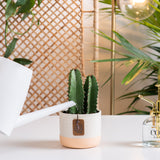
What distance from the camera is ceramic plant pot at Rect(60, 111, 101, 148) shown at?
29.9 inches

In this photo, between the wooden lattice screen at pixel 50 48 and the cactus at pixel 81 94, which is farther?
the wooden lattice screen at pixel 50 48

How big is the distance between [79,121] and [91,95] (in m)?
0.09

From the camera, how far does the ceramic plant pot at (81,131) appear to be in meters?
0.76

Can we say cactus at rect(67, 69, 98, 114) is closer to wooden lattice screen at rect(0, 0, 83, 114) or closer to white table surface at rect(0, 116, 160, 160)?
white table surface at rect(0, 116, 160, 160)

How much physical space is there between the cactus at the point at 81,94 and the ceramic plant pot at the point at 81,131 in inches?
1.7

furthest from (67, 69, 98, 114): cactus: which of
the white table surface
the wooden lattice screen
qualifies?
the wooden lattice screen

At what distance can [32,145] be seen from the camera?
804mm

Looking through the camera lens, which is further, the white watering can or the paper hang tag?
the paper hang tag

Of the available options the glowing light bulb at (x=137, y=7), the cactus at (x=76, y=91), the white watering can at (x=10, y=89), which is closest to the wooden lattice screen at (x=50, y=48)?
the glowing light bulb at (x=137, y=7)

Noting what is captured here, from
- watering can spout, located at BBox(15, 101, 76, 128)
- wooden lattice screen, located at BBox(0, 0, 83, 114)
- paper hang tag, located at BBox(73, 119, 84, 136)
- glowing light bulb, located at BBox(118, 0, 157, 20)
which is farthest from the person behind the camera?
wooden lattice screen, located at BBox(0, 0, 83, 114)

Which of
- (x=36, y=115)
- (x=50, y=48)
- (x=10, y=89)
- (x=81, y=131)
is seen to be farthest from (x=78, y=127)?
(x=50, y=48)

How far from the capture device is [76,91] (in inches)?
31.8

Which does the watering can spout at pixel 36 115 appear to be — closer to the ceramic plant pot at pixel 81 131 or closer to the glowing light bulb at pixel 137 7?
the ceramic plant pot at pixel 81 131

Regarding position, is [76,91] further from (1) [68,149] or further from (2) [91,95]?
(1) [68,149]
